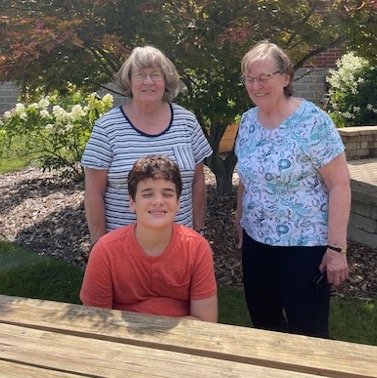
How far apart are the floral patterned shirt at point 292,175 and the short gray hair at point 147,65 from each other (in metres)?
0.42

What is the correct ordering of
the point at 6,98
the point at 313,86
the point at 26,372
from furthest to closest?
the point at 6,98 → the point at 313,86 → the point at 26,372

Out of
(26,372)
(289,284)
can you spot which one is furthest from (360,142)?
(26,372)

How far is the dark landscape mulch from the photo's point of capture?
15.1ft

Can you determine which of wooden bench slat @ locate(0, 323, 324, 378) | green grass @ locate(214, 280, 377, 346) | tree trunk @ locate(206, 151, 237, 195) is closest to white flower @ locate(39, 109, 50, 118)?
tree trunk @ locate(206, 151, 237, 195)

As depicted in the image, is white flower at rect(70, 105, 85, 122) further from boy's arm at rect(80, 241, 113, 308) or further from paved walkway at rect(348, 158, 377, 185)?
boy's arm at rect(80, 241, 113, 308)

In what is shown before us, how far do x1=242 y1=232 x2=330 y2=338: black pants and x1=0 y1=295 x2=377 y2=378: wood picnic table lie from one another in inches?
22.3

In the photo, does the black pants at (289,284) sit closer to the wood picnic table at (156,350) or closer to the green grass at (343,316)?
the wood picnic table at (156,350)

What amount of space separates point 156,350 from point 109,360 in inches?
6.3


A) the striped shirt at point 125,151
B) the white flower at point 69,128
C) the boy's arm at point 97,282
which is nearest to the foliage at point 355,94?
the white flower at point 69,128

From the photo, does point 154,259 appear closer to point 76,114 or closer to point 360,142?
point 76,114

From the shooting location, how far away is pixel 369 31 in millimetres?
4258

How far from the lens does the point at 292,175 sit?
2.52 meters

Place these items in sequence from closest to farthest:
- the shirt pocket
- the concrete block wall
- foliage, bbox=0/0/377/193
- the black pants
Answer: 1. the black pants
2. the shirt pocket
3. foliage, bbox=0/0/377/193
4. the concrete block wall

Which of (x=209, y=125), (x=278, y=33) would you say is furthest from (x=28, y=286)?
(x=278, y=33)
